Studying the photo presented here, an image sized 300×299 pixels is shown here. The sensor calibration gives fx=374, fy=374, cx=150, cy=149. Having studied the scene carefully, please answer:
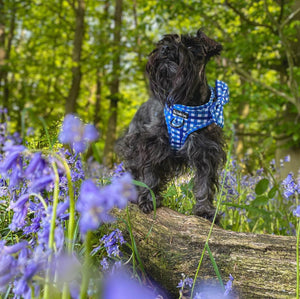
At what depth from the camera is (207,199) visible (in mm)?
A: 3162

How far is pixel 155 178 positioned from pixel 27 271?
242cm

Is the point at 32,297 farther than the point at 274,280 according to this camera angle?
No

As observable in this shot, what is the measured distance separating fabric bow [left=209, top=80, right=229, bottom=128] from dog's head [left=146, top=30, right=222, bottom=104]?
19cm

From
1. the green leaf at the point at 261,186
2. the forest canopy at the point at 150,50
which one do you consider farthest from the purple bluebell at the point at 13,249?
the green leaf at the point at 261,186

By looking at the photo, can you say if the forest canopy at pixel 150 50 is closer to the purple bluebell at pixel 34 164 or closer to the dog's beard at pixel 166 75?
the dog's beard at pixel 166 75

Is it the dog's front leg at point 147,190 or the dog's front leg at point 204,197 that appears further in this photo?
the dog's front leg at point 204,197

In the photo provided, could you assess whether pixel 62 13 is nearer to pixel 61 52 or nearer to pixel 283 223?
pixel 61 52

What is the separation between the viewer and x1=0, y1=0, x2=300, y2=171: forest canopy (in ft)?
22.9

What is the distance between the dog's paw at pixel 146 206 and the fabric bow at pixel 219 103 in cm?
90

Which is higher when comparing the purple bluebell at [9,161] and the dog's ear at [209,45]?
the dog's ear at [209,45]

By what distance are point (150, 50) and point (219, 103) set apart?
4092 millimetres

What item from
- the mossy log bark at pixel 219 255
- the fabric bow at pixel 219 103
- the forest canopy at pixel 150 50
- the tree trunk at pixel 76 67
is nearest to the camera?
the mossy log bark at pixel 219 255

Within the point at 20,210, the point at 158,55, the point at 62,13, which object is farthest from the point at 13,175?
the point at 62,13

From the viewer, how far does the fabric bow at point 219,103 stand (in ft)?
10.2
